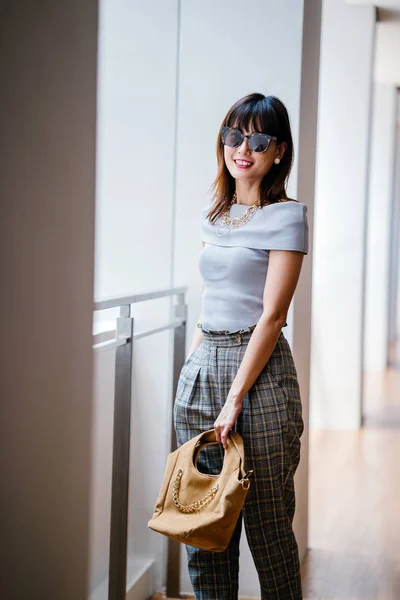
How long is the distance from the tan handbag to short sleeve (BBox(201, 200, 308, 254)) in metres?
0.49

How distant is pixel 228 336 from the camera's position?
2.15 m

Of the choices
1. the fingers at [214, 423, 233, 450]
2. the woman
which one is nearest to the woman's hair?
the woman

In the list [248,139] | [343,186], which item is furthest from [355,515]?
[343,186]

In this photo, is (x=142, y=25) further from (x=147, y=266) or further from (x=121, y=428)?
(x=121, y=428)

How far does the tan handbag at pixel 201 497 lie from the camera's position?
1.92m

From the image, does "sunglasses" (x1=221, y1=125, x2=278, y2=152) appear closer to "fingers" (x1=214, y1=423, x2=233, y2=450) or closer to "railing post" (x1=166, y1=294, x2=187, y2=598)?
"fingers" (x1=214, y1=423, x2=233, y2=450)

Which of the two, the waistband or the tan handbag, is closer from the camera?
the tan handbag

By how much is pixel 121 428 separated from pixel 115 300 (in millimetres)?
441

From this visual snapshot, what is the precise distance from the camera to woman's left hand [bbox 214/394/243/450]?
203 centimetres

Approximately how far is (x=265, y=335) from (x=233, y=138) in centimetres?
55

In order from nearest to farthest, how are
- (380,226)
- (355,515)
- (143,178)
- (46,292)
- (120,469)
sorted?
(46,292)
(120,469)
(143,178)
(355,515)
(380,226)

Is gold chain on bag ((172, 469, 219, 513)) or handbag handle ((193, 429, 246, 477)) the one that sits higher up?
handbag handle ((193, 429, 246, 477))

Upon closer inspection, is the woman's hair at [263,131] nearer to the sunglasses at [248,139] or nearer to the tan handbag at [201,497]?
the sunglasses at [248,139]

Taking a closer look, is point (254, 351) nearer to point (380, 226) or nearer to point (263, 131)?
point (263, 131)
